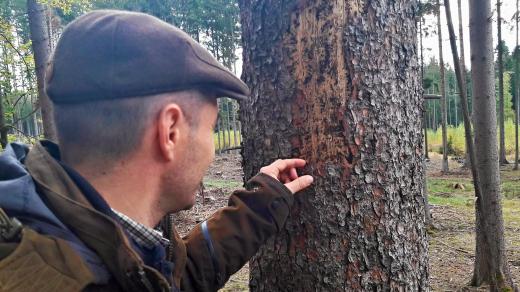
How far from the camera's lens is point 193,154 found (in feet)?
4.29

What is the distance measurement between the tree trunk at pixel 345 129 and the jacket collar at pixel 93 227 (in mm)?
836

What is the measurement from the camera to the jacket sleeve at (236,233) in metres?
1.64

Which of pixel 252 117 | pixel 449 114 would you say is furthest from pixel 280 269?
pixel 449 114

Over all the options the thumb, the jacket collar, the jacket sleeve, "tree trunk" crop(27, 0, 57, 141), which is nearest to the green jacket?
the jacket collar

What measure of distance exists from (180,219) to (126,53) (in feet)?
26.8

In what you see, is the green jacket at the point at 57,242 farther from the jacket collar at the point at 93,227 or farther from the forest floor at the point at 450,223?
the forest floor at the point at 450,223

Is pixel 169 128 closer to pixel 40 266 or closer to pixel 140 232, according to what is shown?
pixel 140 232

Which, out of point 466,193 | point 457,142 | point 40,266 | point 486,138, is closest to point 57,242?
point 40,266

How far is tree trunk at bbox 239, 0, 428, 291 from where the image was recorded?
1.68 metres

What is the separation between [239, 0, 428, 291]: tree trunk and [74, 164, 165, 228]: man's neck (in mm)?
700

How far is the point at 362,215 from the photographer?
1708mm

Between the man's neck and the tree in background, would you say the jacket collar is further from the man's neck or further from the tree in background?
the tree in background

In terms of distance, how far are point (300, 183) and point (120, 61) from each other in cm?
83

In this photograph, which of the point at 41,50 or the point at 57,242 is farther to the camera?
the point at 41,50
